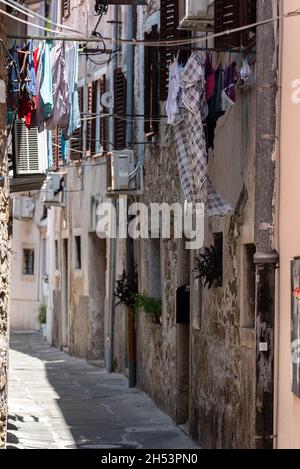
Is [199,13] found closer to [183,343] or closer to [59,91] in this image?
[59,91]

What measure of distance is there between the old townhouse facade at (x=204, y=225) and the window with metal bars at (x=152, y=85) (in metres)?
0.03

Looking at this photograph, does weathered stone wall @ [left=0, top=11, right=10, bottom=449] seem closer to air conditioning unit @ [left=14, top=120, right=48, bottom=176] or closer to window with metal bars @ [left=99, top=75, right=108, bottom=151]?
air conditioning unit @ [left=14, top=120, right=48, bottom=176]

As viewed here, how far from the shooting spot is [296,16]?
9578 mm

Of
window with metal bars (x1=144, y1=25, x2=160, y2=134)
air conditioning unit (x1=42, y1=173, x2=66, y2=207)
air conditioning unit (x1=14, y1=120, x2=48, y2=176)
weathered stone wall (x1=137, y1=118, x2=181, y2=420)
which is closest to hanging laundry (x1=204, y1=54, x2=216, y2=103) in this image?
air conditioning unit (x1=14, y1=120, x2=48, y2=176)

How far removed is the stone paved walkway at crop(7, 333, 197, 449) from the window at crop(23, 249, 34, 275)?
12740mm

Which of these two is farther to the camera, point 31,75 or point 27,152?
point 27,152

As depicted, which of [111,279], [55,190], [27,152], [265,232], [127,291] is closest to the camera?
[265,232]

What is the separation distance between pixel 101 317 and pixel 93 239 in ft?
5.83

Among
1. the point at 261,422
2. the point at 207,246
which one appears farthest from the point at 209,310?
the point at 261,422

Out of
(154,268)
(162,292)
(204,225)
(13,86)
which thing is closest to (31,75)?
(13,86)

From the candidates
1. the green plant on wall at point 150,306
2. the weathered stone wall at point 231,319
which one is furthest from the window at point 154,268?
the weathered stone wall at point 231,319

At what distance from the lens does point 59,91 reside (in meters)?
14.7

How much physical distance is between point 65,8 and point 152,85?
10163 mm
